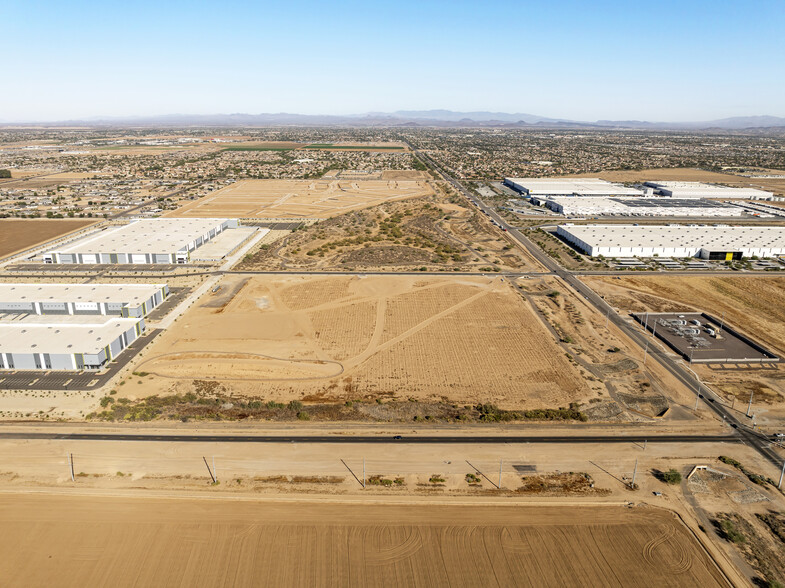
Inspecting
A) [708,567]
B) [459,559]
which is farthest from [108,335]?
[708,567]

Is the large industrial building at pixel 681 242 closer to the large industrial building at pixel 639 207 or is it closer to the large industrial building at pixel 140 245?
the large industrial building at pixel 639 207

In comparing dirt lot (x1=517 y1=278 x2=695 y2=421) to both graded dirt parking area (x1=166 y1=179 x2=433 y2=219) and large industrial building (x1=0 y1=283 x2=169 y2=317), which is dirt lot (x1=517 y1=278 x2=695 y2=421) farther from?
graded dirt parking area (x1=166 y1=179 x2=433 y2=219)

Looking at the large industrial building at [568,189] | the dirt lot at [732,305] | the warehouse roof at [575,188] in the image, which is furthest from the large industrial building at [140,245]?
the warehouse roof at [575,188]

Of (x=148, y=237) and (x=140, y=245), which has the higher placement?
(x=148, y=237)

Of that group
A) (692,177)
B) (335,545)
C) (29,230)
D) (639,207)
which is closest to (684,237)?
(639,207)

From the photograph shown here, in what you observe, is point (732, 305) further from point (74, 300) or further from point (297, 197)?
point (297, 197)

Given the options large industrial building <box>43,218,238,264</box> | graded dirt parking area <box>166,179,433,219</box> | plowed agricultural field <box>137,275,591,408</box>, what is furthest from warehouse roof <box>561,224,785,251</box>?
large industrial building <box>43,218,238,264</box>
